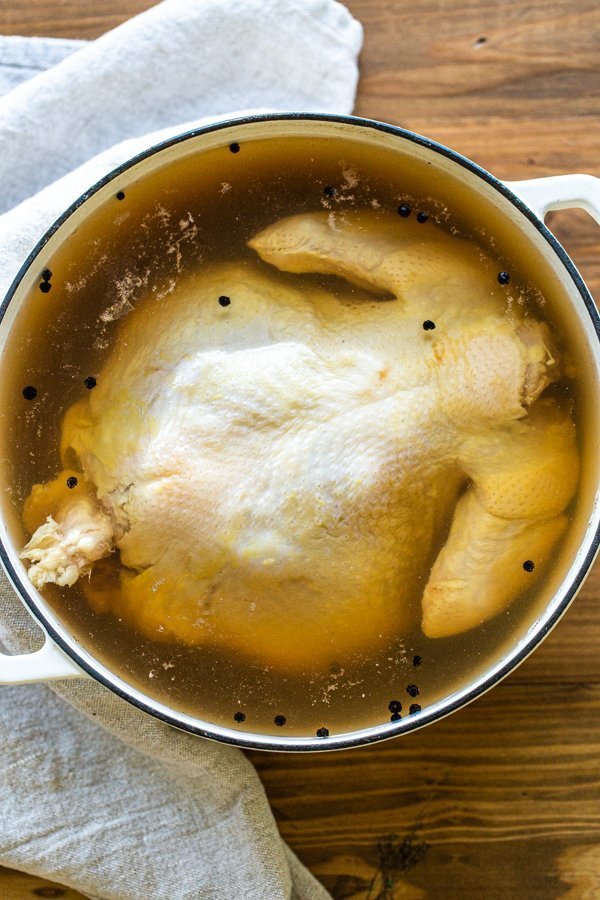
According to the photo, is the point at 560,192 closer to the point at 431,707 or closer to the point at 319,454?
the point at 319,454

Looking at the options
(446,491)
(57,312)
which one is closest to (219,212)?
(57,312)

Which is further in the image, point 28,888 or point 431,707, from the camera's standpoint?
point 28,888

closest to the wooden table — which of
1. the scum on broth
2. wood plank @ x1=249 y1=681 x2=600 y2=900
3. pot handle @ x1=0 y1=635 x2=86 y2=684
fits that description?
wood plank @ x1=249 y1=681 x2=600 y2=900

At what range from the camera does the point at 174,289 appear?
81 centimetres

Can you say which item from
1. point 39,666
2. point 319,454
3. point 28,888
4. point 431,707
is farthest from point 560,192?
point 28,888

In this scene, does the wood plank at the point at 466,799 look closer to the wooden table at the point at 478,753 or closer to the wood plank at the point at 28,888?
the wooden table at the point at 478,753

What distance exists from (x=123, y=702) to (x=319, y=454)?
1.10 ft

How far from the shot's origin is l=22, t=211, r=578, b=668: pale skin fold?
0.75 meters

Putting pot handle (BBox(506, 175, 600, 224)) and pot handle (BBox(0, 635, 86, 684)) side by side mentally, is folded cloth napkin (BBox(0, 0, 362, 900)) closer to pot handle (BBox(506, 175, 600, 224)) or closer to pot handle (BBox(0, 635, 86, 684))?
pot handle (BBox(0, 635, 86, 684))

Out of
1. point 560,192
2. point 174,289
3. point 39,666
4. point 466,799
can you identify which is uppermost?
point 560,192

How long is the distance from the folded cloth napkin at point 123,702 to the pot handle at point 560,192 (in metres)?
0.30

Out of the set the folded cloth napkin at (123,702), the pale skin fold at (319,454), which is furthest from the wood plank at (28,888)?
the pale skin fold at (319,454)

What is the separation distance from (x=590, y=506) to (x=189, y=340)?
0.39 meters

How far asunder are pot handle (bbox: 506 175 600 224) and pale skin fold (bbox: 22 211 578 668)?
0.09 metres
